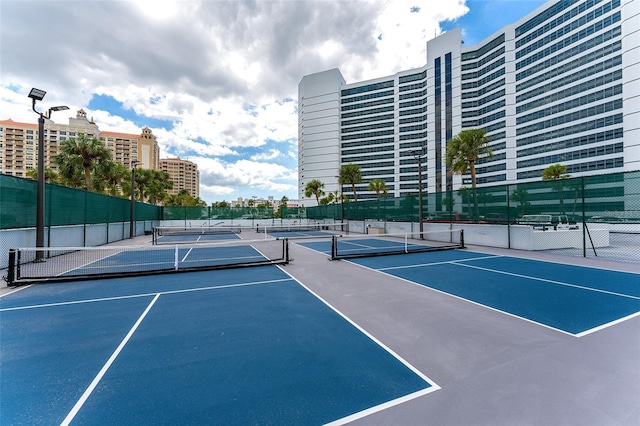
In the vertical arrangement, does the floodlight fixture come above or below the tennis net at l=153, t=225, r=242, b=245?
above

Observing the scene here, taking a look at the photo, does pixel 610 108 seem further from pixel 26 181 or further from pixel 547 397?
pixel 26 181

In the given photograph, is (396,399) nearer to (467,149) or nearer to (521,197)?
(521,197)

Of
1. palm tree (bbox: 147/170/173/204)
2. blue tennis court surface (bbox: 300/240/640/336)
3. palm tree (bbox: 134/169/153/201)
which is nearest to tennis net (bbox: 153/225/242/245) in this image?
palm tree (bbox: 134/169/153/201)

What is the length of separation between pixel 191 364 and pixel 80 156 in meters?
28.2

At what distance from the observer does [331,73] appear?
10531 cm

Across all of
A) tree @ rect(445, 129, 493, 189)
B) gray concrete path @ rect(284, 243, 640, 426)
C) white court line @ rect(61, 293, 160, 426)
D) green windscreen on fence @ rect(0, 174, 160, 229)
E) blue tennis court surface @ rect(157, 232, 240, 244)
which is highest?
tree @ rect(445, 129, 493, 189)

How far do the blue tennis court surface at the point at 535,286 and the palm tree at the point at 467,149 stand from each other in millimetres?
18950

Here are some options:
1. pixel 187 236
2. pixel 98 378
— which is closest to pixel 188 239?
pixel 187 236

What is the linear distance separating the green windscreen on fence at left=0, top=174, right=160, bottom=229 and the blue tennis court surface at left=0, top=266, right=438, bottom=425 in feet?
20.8

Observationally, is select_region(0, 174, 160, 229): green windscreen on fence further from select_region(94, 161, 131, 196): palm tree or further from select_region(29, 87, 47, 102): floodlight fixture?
select_region(94, 161, 131, 196): palm tree

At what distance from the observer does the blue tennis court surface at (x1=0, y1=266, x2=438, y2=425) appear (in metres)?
2.87

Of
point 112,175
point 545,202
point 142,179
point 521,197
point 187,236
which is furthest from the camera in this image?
point 142,179

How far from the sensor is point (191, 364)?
3785 millimetres

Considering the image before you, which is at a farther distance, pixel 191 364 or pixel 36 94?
pixel 36 94
